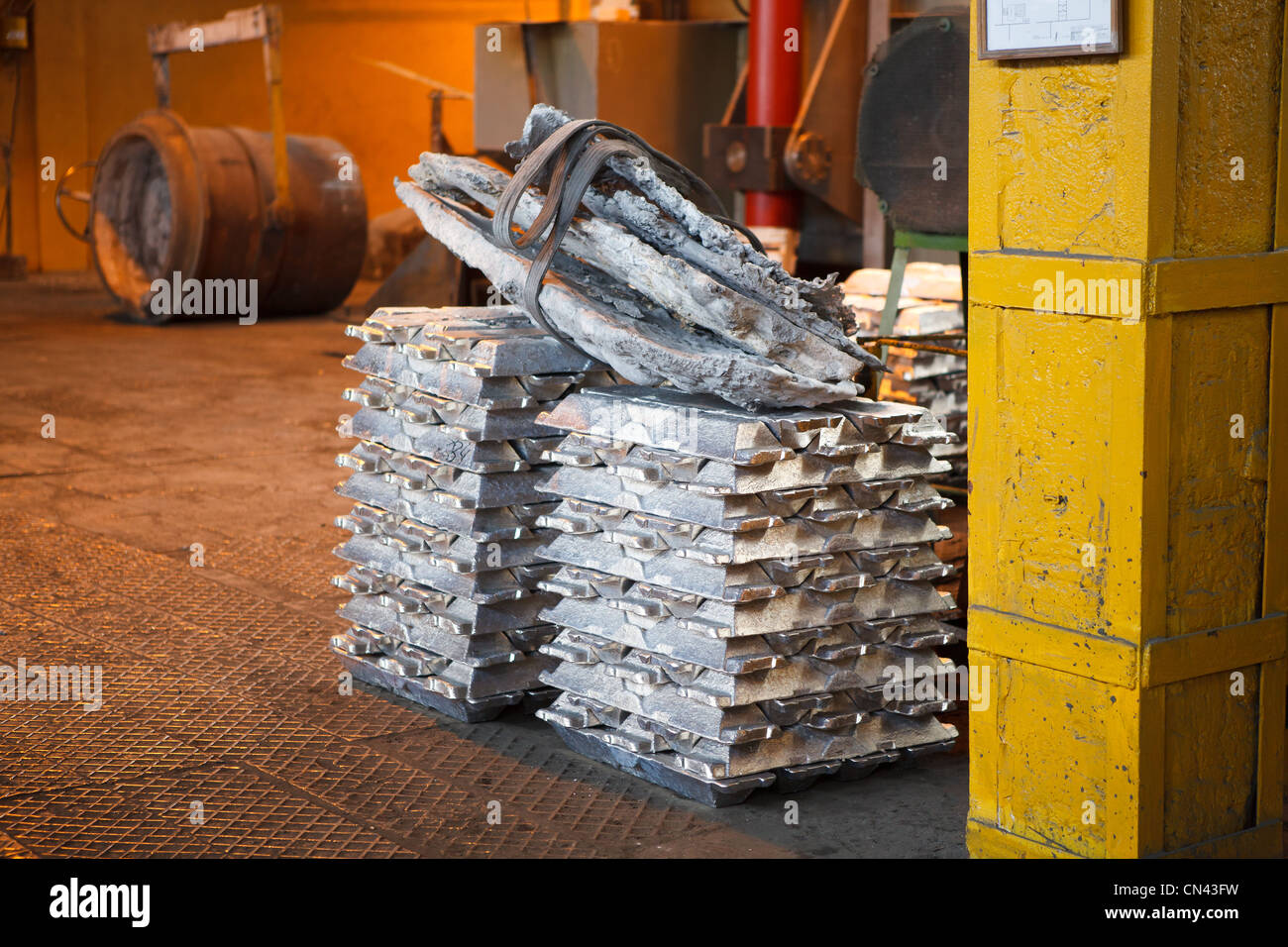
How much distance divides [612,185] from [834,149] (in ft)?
12.8

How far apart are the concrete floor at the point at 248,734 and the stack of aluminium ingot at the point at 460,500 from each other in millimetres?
134

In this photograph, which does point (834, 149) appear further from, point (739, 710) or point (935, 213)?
point (739, 710)

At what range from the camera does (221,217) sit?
1137 centimetres

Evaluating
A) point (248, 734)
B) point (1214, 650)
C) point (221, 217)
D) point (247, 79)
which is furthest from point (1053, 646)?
point (247, 79)

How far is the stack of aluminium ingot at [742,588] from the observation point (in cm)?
315

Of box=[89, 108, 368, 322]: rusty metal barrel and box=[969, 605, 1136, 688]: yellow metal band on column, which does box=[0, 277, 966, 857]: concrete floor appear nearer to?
box=[969, 605, 1136, 688]: yellow metal band on column

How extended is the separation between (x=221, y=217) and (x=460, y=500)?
8.37 meters

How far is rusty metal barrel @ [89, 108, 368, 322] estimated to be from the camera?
11.4 m

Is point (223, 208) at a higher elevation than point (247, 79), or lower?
lower

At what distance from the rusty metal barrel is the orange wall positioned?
367 centimetres

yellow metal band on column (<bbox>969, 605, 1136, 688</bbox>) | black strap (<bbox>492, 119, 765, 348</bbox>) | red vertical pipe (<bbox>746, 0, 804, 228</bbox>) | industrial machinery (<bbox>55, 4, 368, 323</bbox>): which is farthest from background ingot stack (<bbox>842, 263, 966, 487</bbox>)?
industrial machinery (<bbox>55, 4, 368, 323</bbox>)

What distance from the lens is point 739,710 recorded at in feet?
10.5

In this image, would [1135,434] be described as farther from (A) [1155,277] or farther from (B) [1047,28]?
(B) [1047,28]
